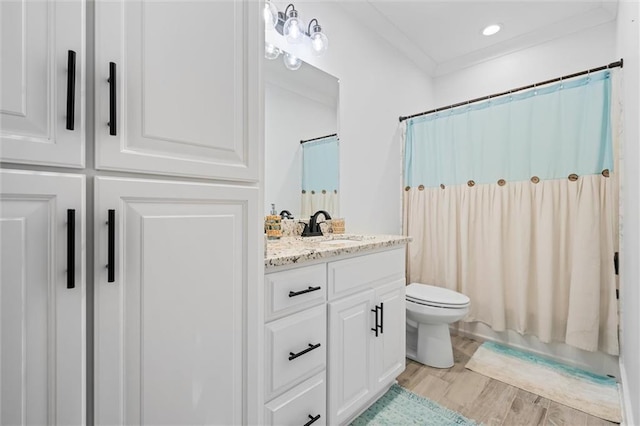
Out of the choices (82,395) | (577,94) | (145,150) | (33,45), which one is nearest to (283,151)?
(145,150)

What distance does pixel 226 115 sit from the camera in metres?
0.79

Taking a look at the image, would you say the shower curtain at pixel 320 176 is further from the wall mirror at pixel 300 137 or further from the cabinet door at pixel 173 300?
the cabinet door at pixel 173 300

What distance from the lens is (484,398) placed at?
1619 millimetres

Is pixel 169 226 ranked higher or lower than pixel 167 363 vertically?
higher

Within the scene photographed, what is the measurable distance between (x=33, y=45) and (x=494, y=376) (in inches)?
98.9

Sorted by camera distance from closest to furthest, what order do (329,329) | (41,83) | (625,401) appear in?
1. (41,83)
2. (329,329)
3. (625,401)

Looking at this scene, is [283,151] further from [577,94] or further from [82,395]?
[577,94]

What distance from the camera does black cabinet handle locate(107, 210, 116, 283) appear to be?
59cm

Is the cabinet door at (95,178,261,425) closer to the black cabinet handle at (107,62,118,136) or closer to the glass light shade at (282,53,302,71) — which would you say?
the black cabinet handle at (107,62,118,136)

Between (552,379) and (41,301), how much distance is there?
8.30ft

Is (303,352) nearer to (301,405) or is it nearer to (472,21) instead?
(301,405)

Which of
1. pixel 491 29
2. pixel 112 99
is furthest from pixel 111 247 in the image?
pixel 491 29

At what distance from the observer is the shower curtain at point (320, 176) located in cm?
194

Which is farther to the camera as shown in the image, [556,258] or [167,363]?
[556,258]
